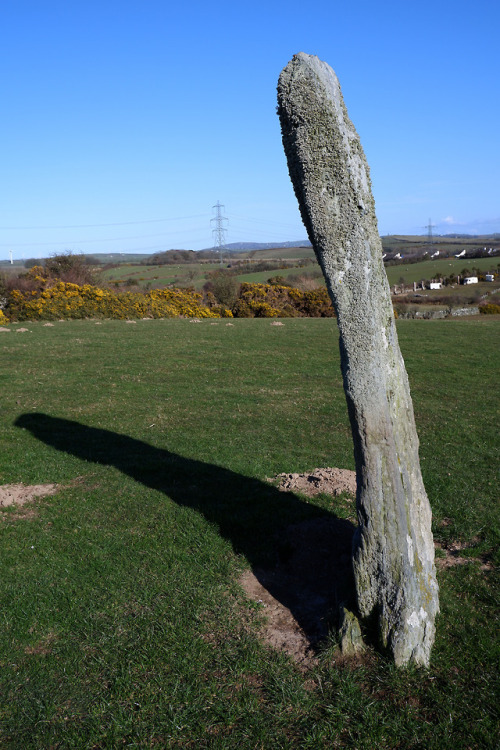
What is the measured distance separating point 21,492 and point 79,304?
2912cm

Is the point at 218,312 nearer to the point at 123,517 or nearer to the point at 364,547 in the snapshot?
the point at 123,517

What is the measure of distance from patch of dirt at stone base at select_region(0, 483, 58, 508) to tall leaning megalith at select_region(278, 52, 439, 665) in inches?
227

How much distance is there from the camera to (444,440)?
37.0ft

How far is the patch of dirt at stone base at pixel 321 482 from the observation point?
850 centimetres

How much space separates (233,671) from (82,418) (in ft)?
30.2

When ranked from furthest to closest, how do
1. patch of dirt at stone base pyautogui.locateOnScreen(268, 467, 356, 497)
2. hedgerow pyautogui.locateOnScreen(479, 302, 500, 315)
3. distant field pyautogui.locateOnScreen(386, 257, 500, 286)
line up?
distant field pyautogui.locateOnScreen(386, 257, 500, 286) < hedgerow pyautogui.locateOnScreen(479, 302, 500, 315) < patch of dirt at stone base pyautogui.locateOnScreen(268, 467, 356, 497)

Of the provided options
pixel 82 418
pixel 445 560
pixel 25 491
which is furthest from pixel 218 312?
pixel 445 560

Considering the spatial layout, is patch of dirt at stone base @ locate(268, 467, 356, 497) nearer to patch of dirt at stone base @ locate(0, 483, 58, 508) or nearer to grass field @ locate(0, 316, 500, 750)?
grass field @ locate(0, 316, 500, 750)

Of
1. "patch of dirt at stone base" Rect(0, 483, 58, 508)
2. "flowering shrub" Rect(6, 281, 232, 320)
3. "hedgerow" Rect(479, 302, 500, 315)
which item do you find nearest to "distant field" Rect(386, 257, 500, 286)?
"hedgerow" Rect(479, 302, 500, 315)

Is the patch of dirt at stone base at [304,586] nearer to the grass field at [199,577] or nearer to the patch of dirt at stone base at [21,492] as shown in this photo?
the grass field at [199,577]

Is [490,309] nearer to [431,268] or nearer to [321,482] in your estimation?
[321,482]

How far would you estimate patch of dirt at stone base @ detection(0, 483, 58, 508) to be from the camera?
863cm

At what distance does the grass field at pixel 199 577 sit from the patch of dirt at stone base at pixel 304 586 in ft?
0.54

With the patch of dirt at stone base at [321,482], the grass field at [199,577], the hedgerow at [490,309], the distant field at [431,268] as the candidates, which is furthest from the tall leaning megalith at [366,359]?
the distant field at [431,268]
